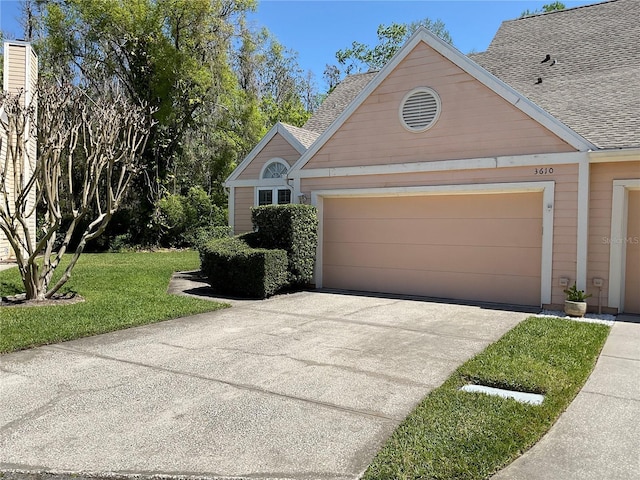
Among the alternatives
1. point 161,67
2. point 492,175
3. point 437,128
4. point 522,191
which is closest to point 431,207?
point 492,175

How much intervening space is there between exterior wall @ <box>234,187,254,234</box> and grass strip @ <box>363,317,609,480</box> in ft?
32.9

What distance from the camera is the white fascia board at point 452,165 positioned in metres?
8.36

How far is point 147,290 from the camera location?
33.6 ft

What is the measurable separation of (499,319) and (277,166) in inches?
324

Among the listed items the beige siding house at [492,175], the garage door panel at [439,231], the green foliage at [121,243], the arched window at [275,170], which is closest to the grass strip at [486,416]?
the beige siding house at [492,175]

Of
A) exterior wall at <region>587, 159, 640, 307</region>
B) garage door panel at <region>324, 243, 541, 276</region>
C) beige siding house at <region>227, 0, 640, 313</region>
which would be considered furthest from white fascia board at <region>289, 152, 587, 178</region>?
garage door panel at <region>324, 243, 541, 276</region>

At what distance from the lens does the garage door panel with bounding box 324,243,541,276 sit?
906 cm

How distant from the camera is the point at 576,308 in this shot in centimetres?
794

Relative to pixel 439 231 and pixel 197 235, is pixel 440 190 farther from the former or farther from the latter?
pixel 197 235

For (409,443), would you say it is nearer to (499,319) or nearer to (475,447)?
(475,447)

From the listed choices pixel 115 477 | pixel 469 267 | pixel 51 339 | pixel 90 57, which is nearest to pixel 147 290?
pixel 51 339

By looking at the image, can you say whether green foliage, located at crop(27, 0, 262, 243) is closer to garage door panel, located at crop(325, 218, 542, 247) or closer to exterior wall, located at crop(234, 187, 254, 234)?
exterior wall, located at crop(234, 187, 254, 234)

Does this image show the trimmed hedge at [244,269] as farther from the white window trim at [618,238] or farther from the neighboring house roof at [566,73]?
the white window trim at [618,238]

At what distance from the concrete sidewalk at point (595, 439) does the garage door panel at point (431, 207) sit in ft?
14.1
